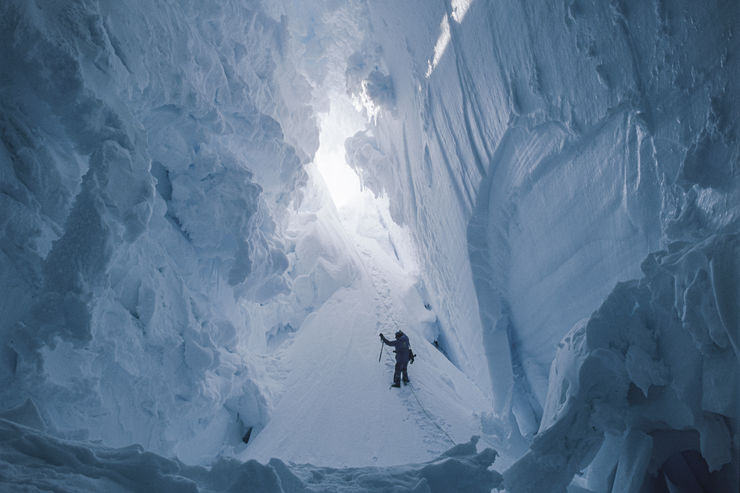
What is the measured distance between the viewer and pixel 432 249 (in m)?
7.07

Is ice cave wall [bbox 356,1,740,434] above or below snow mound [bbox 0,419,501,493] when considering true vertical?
above

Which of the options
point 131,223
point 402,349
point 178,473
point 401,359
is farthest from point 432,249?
point 178,473

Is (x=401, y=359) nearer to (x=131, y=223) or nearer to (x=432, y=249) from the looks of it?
(x=432, y=249)

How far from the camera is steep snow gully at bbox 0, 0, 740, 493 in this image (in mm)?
1968

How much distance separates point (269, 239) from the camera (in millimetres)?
5906

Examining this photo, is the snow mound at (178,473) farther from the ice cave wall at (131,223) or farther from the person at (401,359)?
the person at (401,359)

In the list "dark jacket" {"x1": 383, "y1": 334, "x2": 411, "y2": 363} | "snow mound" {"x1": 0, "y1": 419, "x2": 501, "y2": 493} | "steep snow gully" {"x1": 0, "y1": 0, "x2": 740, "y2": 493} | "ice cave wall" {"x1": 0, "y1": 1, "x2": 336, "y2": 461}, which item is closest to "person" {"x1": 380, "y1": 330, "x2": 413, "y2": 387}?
"dark jacket" {"x1": 383, "y1": 334, "x2": 411, "y2": 363}

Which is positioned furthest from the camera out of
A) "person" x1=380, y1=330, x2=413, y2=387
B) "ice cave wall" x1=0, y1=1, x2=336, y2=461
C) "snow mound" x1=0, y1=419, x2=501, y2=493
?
"person" x1=380, y1=330, x2=413, y2=387

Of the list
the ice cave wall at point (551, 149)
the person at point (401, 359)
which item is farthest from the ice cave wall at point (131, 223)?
the ice cave wall at point (551, 149)

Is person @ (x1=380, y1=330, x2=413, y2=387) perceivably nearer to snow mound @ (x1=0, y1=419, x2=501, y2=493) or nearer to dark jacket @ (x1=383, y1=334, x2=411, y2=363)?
dark jacket @ (x1=383, y1=334, x2=411, y2=363)

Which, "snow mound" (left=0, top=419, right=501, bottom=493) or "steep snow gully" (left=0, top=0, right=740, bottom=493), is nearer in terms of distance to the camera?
"snow mound" (left=0, top=419, right=501, bottom=493)

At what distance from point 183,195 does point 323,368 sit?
3.22 m

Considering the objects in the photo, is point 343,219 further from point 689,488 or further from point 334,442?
point 689,488

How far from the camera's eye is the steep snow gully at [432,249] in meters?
1.97
